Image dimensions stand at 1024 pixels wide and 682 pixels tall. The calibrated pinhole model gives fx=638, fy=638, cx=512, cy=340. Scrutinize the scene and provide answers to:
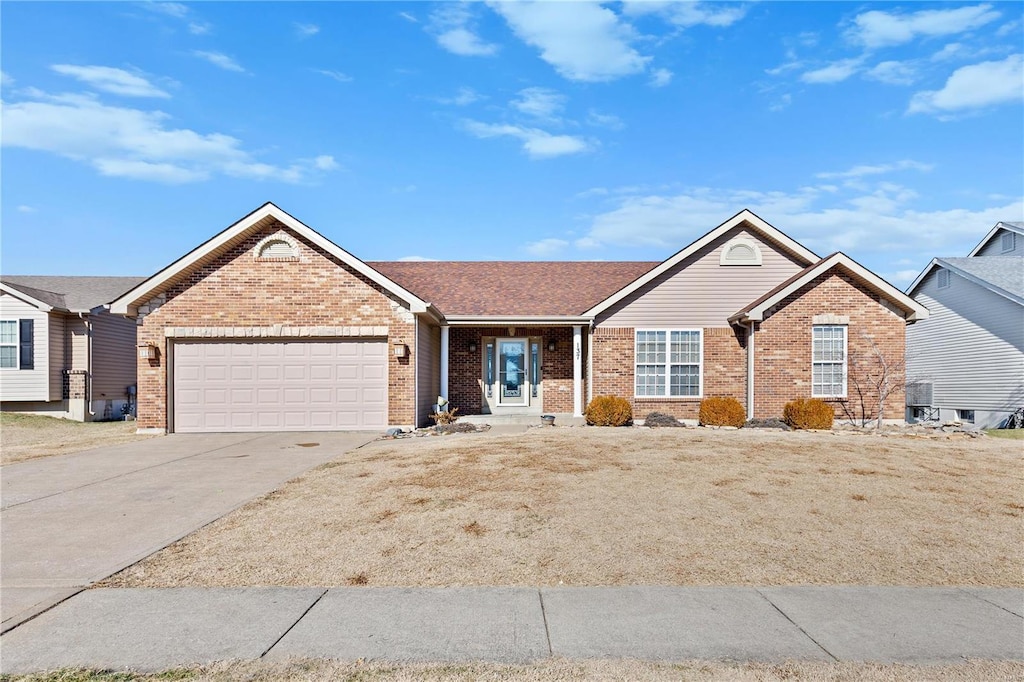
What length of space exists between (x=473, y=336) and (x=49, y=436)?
476 inches

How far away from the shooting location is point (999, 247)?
2783cm

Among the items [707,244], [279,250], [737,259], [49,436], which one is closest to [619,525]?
[279,250]

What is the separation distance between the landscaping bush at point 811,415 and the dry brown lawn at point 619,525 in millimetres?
4957

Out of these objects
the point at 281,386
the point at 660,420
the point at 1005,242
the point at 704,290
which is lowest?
the point at 660,420

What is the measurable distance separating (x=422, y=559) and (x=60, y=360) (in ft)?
73.3

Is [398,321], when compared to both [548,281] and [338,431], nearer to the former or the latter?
[338,431]

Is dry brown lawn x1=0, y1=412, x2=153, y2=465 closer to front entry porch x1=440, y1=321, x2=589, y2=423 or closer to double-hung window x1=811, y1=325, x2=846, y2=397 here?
front entry porch x1=440, y1=321, x2=589, y2=423

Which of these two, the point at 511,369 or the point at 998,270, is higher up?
the point at 998,270

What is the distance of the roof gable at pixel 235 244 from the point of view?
1608 cm

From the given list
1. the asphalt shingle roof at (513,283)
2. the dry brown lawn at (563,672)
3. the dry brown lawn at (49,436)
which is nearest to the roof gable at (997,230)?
the asphalt shingle roof at (513,283)

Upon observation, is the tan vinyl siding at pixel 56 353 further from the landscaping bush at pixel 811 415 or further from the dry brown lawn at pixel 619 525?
the landscaping bush at pixel 811 415

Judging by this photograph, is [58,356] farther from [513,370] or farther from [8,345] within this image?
[513,370]

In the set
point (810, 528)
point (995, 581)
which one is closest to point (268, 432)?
point (810, 528)

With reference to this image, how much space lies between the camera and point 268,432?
16344 millimetres
